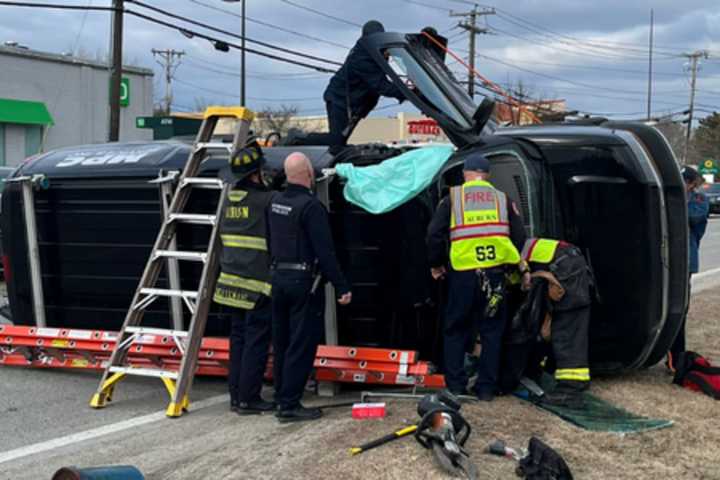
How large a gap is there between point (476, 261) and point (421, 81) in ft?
6.29

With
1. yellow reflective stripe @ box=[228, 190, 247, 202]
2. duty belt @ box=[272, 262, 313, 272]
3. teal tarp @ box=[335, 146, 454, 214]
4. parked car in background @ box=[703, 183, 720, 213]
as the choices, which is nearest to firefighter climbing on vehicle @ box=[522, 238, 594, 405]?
teal tarp @ box=[335, 146, 454, 214]

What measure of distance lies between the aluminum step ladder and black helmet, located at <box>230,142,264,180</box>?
0.94 ft

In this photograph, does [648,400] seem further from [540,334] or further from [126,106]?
[126,106]

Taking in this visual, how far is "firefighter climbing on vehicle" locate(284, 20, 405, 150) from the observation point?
715 cm

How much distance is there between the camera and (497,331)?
221 inches

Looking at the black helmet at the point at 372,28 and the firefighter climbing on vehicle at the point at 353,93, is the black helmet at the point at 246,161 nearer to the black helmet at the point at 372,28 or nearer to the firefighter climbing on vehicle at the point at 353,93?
the firefighter climbing on vehicle at the point at 353,93

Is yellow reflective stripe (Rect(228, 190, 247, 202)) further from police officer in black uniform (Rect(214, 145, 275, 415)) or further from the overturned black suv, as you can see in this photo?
the overturned black suv

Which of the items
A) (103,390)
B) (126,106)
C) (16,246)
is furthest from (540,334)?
(126,106)

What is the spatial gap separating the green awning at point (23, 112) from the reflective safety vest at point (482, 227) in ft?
92.7

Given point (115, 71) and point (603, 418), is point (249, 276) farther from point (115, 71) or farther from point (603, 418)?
point (115, 71)

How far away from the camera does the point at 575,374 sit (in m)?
5.57

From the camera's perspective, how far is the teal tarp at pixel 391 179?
227 inches

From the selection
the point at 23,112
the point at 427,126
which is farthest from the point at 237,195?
the point at 23,112

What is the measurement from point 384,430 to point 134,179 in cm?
306
